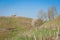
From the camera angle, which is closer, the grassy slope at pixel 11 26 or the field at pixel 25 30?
the field at pixel 25 30

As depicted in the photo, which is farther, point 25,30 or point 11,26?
point 11,26

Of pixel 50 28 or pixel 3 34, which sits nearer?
pixel 50 28

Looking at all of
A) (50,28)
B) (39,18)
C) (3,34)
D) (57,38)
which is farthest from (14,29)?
(57,38)

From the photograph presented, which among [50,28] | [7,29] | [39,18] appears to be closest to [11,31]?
[7,29]

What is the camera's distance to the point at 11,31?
23.6 ft

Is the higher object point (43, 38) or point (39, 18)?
point (39, 18)

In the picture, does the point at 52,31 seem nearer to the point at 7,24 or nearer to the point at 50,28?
the point at 50,28

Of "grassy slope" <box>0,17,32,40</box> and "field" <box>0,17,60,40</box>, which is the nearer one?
"field" <box>0,17,60,40</box>

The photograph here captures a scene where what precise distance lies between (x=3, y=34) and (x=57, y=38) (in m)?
3.16

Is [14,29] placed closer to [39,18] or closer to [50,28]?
[39,18]

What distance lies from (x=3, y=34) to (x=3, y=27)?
384 millimetres

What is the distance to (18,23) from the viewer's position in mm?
7391

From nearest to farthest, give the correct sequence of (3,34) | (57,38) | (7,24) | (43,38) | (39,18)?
(57,38), (43,38), (39,18), (3,34), (7,24)

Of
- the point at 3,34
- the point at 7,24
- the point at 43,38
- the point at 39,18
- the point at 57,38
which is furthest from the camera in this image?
the point at 7,24
